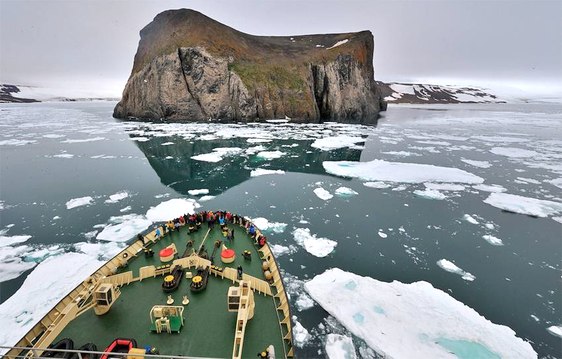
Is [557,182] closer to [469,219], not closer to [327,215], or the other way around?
[469,219]

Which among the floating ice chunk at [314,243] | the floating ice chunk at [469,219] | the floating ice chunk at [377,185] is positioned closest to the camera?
the floating ice chunk at [314,243]

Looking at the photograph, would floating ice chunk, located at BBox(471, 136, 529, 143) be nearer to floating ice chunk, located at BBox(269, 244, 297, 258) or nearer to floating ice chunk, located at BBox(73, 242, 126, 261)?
floating ice chunk, located at BBox(269, 244, 297, 258)

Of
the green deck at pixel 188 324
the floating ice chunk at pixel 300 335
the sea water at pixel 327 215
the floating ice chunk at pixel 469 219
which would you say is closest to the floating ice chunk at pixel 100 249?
the sea water at pixel 327 215

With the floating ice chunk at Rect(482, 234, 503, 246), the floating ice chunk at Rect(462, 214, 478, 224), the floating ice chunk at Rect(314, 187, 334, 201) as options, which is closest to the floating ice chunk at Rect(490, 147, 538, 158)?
the floating ice chunk at Rect(462, 214, 478, 224)

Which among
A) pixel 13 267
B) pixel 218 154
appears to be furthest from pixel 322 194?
pixel 13 267

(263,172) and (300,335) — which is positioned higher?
(263,172)

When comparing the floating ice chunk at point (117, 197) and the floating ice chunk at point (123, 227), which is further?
the floating ice chunk at point (117, 197)

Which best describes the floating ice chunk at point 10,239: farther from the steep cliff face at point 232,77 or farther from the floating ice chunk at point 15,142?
the steep cliff face at point 232,77

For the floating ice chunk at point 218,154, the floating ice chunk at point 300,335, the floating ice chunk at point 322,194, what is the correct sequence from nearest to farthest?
the floating ice chunk at point 300,335 < the floating ice chunk at point 322,194 < the floating ice chunk at point 218,154
